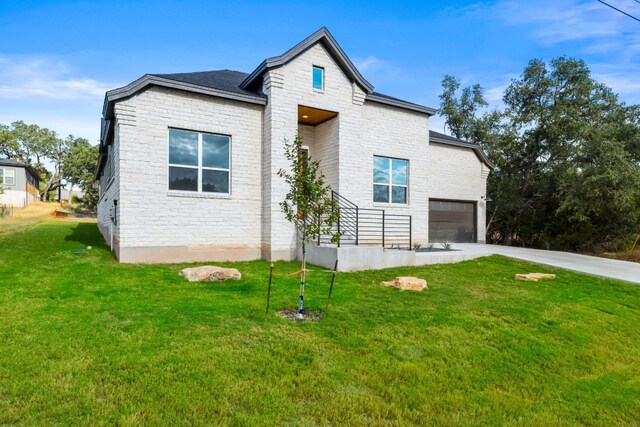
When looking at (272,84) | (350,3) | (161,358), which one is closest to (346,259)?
(272,84)

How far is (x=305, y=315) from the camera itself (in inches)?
224

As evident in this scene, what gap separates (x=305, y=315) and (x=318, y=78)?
8.52 m

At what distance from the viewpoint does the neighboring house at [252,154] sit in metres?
9.73

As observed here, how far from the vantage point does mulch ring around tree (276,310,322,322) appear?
5.48 m

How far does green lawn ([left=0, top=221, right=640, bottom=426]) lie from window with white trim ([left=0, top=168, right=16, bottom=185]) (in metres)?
39.3

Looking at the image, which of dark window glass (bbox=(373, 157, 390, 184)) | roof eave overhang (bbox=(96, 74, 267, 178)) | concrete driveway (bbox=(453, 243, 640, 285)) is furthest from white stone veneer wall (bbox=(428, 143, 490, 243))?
roof eave overhang (bbox=(96, 74, 267, 178))

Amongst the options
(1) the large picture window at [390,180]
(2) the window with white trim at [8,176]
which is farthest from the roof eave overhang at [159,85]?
(2) the window with white trim at [8,176]

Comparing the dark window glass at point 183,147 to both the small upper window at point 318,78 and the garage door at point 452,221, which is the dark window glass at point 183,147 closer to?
the small upper window at point 318,78

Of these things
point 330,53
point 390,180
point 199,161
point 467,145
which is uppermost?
point 330,53

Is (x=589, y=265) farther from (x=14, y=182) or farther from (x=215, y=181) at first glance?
(x=14, y=182)

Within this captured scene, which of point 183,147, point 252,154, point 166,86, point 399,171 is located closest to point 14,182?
point 183,147

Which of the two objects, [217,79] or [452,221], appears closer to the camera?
[217,79]

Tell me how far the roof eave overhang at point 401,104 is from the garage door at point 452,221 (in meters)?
4.11

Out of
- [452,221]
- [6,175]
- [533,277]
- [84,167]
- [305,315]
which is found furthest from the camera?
[84,167]
